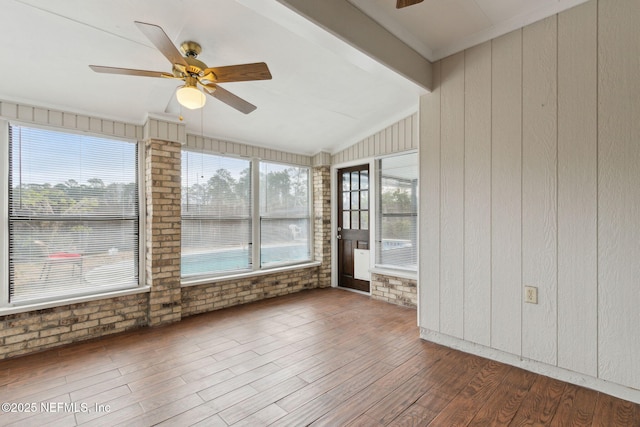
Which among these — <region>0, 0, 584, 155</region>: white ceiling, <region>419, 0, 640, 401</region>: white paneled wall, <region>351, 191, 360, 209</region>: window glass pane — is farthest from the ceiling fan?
<region>351, 191, 360, 209</region>: window glass pane

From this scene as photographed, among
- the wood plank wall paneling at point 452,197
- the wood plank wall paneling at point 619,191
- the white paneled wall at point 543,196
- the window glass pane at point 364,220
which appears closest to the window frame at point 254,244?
the window glass pane at point 364,220

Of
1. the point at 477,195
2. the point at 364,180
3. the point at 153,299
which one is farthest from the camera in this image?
the point at 364,180

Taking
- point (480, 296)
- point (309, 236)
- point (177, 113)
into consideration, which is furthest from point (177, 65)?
point (309, 236)

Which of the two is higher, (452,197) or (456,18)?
(456,18)

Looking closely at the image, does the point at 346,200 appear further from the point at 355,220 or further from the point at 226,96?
the point at 226,96

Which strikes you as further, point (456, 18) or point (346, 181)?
point (346, 181)

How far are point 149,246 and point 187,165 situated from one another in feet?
3.95

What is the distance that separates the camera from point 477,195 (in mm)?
2852

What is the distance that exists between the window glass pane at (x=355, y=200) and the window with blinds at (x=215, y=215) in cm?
183

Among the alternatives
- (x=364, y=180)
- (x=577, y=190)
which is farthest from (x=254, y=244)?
(x=577, y=190)

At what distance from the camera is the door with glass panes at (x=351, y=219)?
5.32 metres

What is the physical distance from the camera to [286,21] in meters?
1.99

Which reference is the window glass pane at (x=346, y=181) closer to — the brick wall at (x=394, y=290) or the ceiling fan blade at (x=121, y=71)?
the brick wall at (x=394, y=290)

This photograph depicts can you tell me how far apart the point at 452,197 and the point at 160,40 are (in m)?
2.72
